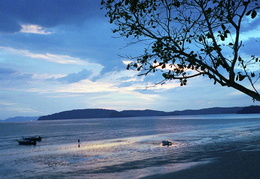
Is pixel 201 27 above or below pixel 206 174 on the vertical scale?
→ above

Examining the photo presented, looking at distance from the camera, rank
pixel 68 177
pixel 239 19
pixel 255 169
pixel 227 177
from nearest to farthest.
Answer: pixel 239 19
pixel 227 177
pixel 255 169
pixel 68 177

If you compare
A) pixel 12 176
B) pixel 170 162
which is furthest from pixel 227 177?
pixel 12 176

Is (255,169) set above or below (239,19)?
below

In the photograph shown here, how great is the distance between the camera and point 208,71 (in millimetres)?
7164

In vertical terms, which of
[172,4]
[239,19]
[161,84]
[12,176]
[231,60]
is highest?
[172,4]

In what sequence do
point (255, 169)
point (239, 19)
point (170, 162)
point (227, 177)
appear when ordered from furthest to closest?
point (170, 162) < point (255, 169) < point (227, 177) < point (239, 19)

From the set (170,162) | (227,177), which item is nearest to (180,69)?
(227,177)

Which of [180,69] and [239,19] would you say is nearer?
[239,19]

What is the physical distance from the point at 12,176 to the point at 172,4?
30246 millimetres

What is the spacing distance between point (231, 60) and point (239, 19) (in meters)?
1.09

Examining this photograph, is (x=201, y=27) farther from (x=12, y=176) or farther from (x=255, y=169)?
(x=12, y=176)

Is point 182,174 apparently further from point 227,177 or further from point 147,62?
point 147,62

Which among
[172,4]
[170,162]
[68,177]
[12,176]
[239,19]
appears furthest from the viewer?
[170,162]

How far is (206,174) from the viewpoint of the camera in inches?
964
